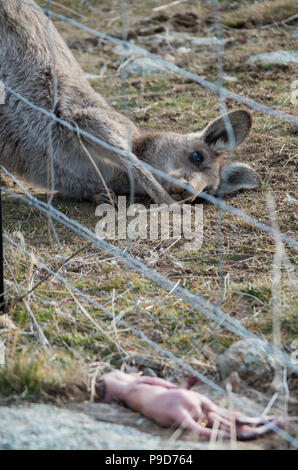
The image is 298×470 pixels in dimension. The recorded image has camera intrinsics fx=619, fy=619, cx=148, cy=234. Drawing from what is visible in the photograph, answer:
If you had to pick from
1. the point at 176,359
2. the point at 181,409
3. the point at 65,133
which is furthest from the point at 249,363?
the point at 65,133

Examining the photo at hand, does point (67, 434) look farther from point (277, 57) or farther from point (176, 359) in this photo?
point (277, 57)

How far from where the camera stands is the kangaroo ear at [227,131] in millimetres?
4367

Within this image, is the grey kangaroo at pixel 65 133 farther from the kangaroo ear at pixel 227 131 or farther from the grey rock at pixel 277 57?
the grey rock at pixel 277 57

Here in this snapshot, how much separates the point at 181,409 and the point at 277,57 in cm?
528

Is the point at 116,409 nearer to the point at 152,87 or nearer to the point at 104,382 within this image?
the point at 104,382

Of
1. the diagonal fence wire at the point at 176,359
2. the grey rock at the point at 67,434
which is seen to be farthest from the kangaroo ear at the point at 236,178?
the grey rock at the point at 67,434

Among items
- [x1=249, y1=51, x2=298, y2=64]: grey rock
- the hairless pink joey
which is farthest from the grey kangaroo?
[x1=249, y1=51, x2=298, y2=64]: grey rock

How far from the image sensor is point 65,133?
13.3 feet

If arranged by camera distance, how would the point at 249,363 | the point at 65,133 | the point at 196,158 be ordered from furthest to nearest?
the point at 196,158
the point at 65,133
the point at 249,363

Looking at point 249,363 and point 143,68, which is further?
point 143,68

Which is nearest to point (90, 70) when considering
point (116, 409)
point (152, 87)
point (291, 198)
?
point (152, 87)

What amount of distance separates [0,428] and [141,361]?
671 mm

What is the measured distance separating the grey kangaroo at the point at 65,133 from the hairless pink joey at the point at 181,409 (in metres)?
1.90
